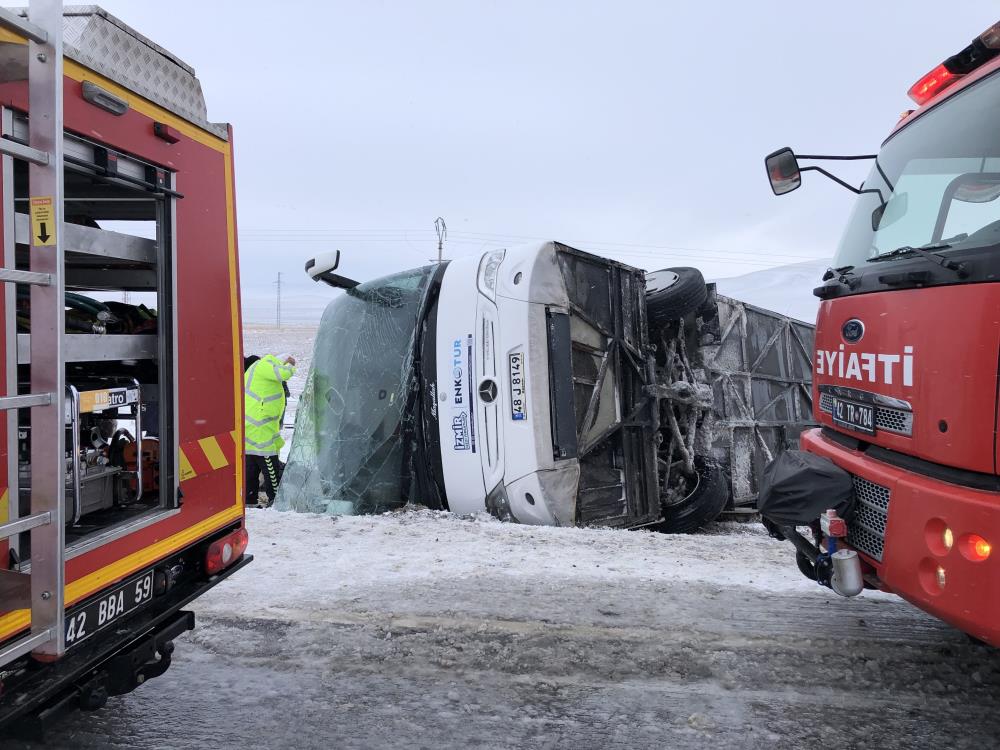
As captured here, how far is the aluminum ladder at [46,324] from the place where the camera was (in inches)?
65.8

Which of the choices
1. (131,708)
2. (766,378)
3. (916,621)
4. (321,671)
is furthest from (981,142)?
(766,378)

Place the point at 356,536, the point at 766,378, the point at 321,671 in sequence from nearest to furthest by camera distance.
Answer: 1. the point at 321,671
2. the point at 356,536
3. the point at 766,378

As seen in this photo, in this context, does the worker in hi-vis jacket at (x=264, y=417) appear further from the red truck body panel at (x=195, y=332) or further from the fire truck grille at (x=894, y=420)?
the fire truck grille at (x=894, y=420)

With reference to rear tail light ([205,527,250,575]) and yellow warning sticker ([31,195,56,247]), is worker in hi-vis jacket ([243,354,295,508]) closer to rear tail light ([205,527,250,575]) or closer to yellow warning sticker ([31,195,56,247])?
rear tail light ([205,527,250,575])

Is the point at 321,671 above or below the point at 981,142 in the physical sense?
below

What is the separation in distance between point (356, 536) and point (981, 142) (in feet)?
13.3

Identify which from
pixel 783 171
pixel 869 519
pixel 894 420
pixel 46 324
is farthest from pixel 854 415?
pixel 46 324

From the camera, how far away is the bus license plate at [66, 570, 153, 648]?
6.41 ft

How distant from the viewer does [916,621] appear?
130 inches

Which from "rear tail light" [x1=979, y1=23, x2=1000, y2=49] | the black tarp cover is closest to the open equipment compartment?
the black tarp cover

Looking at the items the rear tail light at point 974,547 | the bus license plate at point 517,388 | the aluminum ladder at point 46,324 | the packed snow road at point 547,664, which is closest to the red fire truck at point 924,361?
the rear tail light at point 974,547

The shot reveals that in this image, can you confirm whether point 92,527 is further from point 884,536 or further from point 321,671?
point 884,536

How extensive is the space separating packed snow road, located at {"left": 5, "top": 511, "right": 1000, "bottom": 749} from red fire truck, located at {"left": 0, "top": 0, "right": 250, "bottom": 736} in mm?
478

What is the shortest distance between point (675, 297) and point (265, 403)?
419cm
